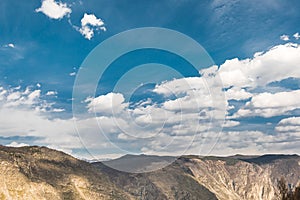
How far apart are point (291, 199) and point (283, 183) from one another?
4.04m

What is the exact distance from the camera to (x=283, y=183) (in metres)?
58.3

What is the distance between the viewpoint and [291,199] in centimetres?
6009
